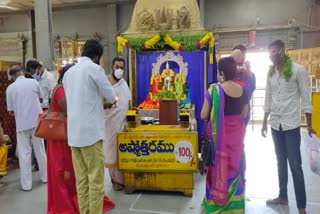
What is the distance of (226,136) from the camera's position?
2.37m

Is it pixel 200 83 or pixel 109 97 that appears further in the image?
pixel 200 83

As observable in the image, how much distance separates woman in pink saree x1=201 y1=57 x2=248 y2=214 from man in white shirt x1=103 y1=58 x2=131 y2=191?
139cm

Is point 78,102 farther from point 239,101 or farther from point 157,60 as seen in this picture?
point 157,60

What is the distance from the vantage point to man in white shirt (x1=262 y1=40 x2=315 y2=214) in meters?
2.57

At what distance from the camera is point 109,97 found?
7.54 feet

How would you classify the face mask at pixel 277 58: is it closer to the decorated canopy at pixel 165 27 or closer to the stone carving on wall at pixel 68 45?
the decorated canopy at pixel 165 27

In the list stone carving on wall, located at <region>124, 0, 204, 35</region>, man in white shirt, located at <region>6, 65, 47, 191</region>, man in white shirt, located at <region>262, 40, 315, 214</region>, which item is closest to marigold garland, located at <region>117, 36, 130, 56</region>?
stone carving on wall, located at <region>124, 0, 204, 35</region>

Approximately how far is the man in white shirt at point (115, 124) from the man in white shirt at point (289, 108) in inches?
67.6

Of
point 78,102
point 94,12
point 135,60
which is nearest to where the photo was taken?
point 78,102

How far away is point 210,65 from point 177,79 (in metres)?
0.65

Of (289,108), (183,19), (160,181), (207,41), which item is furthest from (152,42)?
(289,108)

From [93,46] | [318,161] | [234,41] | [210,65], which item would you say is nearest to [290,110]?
[318,161]

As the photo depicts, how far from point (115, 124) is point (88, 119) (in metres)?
1.26

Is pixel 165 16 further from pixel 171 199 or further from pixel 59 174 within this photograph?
pixel 59 174
